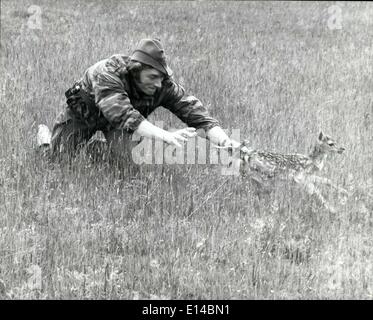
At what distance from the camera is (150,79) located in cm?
518

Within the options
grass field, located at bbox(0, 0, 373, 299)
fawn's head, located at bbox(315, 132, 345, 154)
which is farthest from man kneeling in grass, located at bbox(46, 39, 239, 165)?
fawn's head, located at bbox(315, 132, 345, 154)

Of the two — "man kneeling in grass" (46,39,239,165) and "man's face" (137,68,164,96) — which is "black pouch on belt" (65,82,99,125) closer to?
"man kneeling in grass" (46,39,239,165)

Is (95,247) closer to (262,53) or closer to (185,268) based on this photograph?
(185,268)

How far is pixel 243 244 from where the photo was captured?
4.15m

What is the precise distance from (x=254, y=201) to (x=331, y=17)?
10273 millimetres

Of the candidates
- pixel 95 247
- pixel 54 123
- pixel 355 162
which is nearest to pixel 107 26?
pixel 54 123

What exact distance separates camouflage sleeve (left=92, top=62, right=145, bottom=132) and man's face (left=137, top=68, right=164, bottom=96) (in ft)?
0.58

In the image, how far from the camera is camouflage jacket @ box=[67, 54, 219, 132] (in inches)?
198

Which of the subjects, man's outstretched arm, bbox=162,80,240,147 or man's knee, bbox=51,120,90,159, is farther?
man's knee, bbox=51,120,90,159

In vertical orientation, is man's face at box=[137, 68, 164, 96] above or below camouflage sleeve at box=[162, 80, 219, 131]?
above

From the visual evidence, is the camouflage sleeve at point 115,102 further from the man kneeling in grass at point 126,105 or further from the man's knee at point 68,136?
the man's knee at point 68,136

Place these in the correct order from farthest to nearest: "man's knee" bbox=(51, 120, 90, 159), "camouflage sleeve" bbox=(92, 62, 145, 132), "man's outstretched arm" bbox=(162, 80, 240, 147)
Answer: "man's knee" bbox=(51, 120, 90, 159) → "man's outstretched arm" bbox=(162, 80, 240, 147) → "camouflage sleeve" bbox=(92, 62, 145, 132)

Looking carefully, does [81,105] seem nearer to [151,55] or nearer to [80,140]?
[80,140]

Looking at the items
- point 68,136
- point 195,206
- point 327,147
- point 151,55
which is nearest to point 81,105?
point 68,136
